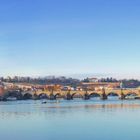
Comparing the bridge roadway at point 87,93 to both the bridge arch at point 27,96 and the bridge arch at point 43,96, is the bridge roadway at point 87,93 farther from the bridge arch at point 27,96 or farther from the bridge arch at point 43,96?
the bridge arch at point 27,96

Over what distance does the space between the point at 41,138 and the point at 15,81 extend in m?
130

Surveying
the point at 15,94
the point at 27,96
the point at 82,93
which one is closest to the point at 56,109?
the point at 82,93

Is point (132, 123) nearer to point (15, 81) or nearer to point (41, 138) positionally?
point (41, 138)

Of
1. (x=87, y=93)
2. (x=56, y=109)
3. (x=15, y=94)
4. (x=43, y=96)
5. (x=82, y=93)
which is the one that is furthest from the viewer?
(x=43, y=96)

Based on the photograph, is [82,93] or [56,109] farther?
[82,93]

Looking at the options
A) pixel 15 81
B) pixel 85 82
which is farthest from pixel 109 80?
pixel 15 81

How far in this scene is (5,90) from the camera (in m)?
116

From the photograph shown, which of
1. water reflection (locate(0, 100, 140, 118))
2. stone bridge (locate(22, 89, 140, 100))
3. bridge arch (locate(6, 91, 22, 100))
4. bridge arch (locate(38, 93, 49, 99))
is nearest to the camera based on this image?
water reflection (locate(0, 100, 140, 118))

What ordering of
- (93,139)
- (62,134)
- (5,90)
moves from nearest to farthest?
(93,139) → (62,134) → (5,90)

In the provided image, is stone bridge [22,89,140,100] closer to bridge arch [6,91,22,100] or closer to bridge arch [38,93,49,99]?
bridge arch [38,93,49,99]

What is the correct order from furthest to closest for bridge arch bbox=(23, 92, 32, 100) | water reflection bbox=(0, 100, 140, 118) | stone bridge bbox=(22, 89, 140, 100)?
bridge arch bbox=(23, 92, 32, 100), stone bridge bbox=(22, 89, 140, 100), water reflection bbox=(0, 100, 140, 118)

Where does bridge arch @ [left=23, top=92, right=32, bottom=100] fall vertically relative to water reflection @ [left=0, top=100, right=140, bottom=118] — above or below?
above

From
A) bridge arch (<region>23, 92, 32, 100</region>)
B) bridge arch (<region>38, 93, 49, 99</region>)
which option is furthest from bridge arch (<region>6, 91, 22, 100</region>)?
bridge arch (<region>38, 93, 49, 99</region>)

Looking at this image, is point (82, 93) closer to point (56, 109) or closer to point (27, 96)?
point (27, 96)
